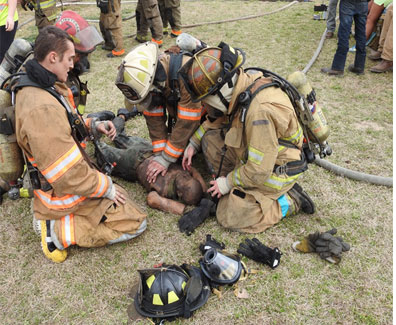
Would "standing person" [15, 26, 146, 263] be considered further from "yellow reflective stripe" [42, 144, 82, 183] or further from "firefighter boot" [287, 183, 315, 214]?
"firefighter boot" [287, 183, 315, 214]

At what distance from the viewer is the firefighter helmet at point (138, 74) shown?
357 cm

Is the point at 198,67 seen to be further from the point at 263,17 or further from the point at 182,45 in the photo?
the point at 263,17

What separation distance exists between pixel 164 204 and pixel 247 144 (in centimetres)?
130

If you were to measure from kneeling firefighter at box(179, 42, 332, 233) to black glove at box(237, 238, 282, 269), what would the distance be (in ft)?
0.78

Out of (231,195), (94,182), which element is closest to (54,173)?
(94,182)

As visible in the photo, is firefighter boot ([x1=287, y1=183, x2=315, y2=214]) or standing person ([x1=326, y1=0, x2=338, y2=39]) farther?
standing person ([x1=326, y1=0, x2=338, y2=39])

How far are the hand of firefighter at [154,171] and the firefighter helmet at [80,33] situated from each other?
1528 millimetres

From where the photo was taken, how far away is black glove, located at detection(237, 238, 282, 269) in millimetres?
3332

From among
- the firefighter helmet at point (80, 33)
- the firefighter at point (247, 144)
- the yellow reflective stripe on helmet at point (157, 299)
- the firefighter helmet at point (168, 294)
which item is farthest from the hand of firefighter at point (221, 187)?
the firefighter helmet at point (80, 33)

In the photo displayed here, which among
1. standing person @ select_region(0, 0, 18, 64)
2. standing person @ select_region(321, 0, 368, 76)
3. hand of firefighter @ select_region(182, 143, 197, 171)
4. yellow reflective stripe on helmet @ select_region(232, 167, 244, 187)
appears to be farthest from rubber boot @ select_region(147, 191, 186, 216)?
standing person @ select_region(321, 0, 368, 76)

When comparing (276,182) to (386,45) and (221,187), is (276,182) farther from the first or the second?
(386,45)

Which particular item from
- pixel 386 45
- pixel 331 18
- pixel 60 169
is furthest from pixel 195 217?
pixel 331 18

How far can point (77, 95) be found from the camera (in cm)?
400

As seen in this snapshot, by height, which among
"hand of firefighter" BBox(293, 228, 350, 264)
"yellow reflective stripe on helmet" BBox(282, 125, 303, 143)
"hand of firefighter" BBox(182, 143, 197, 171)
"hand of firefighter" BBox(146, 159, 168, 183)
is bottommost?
"hand of firefighter" BBox(293, 228, 350, 264)
